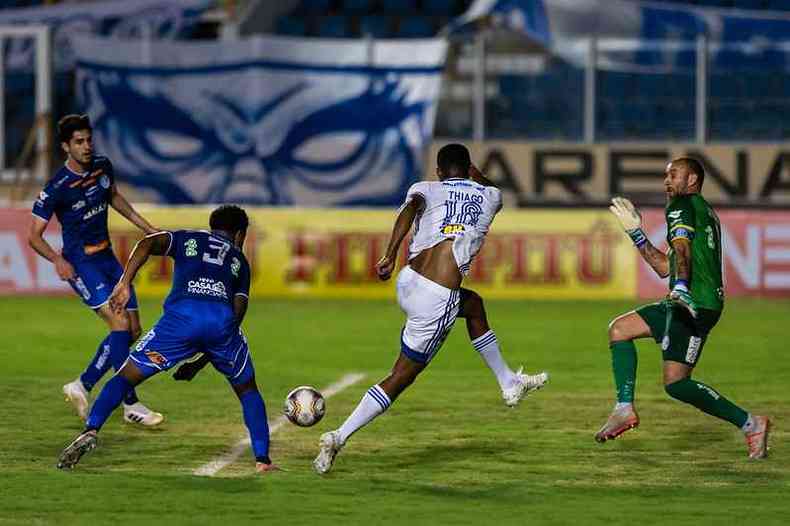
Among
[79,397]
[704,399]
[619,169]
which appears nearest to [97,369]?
[79,397]

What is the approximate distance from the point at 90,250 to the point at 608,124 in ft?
53.4

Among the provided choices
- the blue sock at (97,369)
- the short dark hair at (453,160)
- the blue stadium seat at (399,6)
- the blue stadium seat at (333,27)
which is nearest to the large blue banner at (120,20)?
the blue stadium seat at (333,27)

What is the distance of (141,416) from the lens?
12281 millimetres

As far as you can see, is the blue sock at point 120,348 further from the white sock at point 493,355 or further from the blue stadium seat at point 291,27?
the blue stadium seat at point 291,27

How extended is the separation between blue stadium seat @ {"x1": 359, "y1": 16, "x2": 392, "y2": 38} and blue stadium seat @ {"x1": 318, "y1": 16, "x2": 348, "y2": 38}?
1.07ft

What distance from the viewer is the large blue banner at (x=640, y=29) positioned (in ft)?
89.0

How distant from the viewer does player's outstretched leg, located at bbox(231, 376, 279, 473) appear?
999 centimetres

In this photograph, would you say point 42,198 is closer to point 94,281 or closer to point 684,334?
point 94,281

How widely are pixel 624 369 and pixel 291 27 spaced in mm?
21180

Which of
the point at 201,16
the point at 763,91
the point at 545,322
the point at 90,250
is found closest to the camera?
the point at 90,250

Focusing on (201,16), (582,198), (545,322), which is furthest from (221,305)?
(201,16)

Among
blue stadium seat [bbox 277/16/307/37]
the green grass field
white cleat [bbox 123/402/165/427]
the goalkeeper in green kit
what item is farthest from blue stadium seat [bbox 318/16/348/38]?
the goalkeeper in green kit

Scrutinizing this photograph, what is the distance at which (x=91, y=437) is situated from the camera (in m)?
9.88

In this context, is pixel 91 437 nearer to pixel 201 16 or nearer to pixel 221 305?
pixel 221 305
